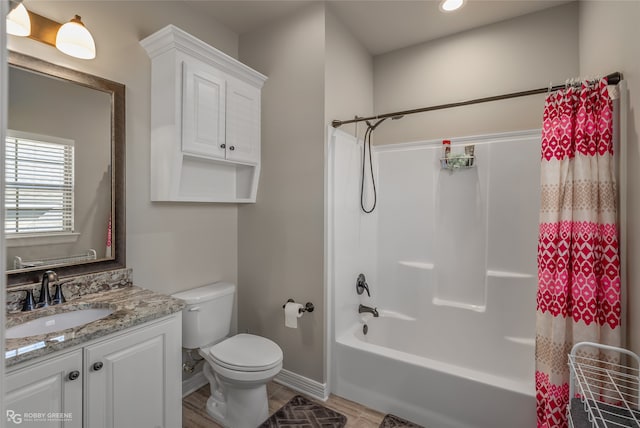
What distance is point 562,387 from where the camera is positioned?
149 cm

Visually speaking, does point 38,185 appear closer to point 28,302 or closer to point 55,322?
point 28,302

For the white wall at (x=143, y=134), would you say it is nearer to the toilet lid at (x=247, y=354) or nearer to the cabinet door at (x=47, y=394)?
the toilet lid at (x=247, y=354)

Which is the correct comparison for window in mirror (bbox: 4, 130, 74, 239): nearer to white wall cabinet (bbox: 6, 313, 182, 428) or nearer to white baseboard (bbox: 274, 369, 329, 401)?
white wall cabinet (bbox: 6, 313, 182, 428)

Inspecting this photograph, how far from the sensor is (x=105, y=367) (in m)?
1.30

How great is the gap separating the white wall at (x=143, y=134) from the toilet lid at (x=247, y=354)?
547 millimetres

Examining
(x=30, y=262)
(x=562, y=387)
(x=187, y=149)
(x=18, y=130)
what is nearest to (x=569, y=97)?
(x=562, y=387)

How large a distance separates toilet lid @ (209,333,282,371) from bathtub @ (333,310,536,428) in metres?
0.55

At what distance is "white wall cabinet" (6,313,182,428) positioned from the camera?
43.6 inches

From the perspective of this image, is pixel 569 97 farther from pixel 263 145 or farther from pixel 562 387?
pixel 263 145

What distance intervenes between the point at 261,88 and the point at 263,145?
450 mm

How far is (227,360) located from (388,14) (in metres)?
2.66

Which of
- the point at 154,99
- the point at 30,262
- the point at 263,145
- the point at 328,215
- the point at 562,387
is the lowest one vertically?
the point at 562,387

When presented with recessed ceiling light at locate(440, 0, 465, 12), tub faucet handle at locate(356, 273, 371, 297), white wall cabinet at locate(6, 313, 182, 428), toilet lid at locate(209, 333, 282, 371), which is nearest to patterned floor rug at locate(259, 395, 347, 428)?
toilet lid at locate(209, 333, 282, 371)

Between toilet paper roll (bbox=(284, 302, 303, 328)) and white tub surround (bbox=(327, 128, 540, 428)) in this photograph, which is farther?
toilet paper roll (bbox=(284, 302, 303, 328))
